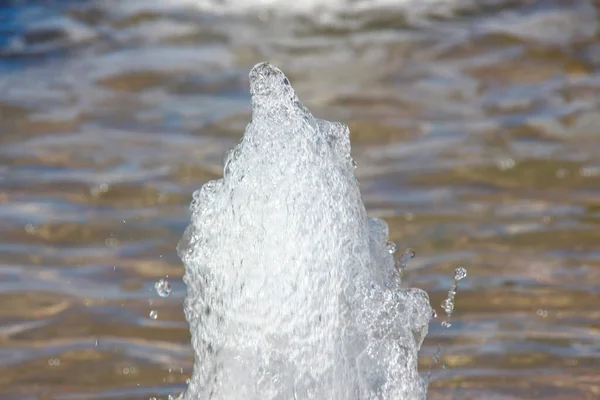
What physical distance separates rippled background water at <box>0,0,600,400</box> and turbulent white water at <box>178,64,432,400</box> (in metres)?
0.59

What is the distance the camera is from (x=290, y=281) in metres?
2.14

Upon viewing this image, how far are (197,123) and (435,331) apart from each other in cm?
281

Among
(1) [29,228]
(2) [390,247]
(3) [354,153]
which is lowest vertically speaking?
(1) [29,228]

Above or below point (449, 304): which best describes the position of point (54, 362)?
below

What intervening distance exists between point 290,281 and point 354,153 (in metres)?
3.06

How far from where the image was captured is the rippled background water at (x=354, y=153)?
123 inches

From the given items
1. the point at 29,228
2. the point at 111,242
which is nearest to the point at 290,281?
the point at 111,242

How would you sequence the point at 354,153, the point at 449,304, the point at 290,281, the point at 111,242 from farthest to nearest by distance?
1. the point at 354,153
2. the point at 111,242
3. the point at 449,304
4. the point at 290,281

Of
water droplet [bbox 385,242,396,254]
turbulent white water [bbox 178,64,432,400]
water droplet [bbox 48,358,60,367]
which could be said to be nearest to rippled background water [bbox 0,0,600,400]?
water droplet [bbox 48,358,60,367]

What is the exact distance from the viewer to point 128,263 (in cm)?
388

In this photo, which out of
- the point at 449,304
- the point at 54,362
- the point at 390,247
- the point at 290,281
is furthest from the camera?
the point at 449,304

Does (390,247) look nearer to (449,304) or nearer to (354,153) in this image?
(449,304)

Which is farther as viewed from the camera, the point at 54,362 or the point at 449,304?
the point at 449,304

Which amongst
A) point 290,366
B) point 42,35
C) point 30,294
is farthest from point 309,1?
point 290,366
